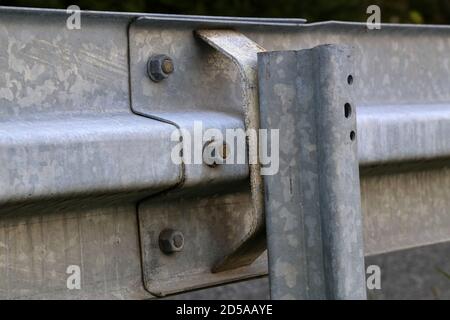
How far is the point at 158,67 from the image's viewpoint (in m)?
2.39

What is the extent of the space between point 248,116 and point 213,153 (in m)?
0.10

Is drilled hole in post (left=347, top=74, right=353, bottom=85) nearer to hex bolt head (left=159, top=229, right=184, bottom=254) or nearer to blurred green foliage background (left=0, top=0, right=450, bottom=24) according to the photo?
hex bolt head (left=159, top=229, right=184, bottom=254)

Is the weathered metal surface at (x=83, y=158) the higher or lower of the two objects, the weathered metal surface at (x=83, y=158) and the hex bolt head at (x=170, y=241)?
the higher

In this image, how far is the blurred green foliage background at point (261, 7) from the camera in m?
7.56

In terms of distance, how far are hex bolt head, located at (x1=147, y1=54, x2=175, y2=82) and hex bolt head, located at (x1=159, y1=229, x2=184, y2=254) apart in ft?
1.00

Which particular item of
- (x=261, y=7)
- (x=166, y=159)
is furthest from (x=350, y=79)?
(x=261, y=7)

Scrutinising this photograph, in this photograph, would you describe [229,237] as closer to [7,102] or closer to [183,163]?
[183,163]

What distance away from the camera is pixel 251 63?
2.41 m

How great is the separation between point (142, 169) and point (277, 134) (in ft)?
0.91

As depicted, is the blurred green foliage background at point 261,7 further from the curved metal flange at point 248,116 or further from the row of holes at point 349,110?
the row of holes at point 349,110


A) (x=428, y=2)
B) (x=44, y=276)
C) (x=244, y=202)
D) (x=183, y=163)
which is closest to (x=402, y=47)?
(x=244, y=202)

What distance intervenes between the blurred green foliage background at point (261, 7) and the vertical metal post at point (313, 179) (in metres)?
5.25

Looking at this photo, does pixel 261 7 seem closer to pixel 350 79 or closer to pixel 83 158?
pixel 350 79

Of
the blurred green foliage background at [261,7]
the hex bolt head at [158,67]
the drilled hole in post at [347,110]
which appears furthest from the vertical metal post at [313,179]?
the blurred green foliage background at [261,7]
